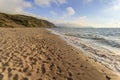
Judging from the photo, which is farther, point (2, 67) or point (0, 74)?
point (2, 67)

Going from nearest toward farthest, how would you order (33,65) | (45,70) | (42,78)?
(42,78), (45,70), (33,65)

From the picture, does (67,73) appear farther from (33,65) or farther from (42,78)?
(33,65)

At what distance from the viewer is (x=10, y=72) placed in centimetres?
650

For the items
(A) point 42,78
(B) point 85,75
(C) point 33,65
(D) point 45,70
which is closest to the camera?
(A) point 42,78

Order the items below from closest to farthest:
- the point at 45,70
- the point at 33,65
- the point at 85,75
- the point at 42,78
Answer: the point at 42,78 → the point at 85,75 → the point at 45,70 → the point at 33,65

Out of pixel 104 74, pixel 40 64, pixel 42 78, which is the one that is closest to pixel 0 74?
pixel 42 78

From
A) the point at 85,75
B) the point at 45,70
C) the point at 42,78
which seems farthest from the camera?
the point at 45,70

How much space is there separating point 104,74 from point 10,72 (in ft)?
14.2

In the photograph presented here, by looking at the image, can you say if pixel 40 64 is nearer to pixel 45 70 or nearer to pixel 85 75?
pixel 45 70

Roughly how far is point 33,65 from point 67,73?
6.56 feet

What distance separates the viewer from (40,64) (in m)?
8.10

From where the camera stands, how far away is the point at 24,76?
619 cm

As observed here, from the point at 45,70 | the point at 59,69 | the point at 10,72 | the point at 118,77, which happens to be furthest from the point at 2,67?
the point at 118,77

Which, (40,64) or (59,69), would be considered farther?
(40,64)
